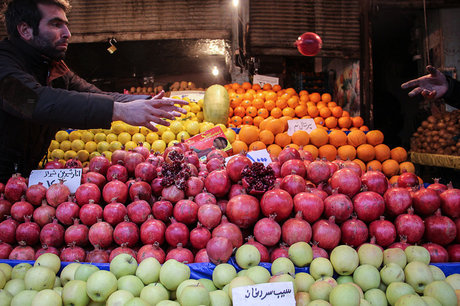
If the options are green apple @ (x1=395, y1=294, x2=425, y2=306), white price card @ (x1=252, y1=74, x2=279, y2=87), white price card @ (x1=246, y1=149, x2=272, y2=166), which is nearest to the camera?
green apple @ (x1=395, y1=294, x2=425, y2=306)

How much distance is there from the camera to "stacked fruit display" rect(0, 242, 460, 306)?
1.38 metres

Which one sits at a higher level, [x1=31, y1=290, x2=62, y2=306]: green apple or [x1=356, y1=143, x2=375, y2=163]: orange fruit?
[x1=356, y1=143, x2=375, y2=163]: orange fruit

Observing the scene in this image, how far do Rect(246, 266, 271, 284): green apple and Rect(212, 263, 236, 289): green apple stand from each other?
84mm

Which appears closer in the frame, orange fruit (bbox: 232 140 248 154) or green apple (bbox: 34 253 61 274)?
green apple (bbox: 34 253 61 274)

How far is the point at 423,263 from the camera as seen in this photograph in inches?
64.8

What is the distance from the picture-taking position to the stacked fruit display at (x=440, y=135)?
5.45m

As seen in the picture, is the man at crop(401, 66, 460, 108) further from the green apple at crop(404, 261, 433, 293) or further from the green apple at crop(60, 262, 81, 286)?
the green apple at crop(60, 262, 81, 286)

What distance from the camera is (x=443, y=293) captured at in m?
1.41

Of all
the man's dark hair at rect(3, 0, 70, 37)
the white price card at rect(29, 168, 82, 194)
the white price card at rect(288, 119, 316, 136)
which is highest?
the man's dark hair at rect(3, 0, 70, 37)

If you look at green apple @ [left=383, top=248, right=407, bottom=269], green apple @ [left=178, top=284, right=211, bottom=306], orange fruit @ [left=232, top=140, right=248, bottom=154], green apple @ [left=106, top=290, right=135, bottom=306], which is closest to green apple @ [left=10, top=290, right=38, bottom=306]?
green apple @ [left=106, top=290, right=135, bottom=306]

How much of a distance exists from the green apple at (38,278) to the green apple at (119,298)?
39cm

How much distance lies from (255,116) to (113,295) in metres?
4.12

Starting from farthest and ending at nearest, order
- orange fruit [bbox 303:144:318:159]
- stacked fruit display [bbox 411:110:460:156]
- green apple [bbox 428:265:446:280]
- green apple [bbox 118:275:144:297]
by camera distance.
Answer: stacked fruit display [bbox 411:110:460:156] → orange fruit [bbox 303:144:318:159] → green apple [bbox 428:265:446:280] → green apple [bbox 118:275:144:297]

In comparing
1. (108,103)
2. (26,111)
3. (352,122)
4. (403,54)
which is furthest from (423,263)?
(403,54)
